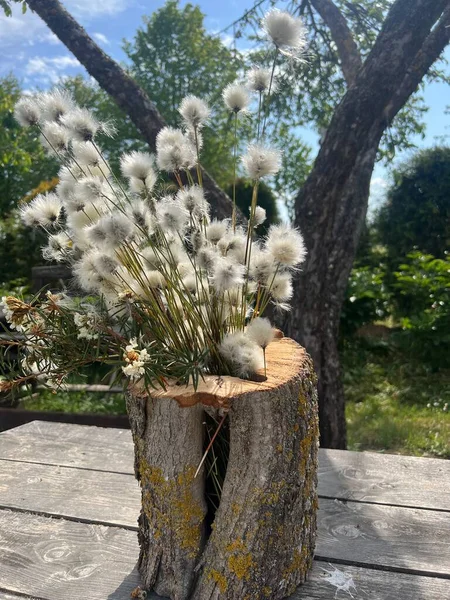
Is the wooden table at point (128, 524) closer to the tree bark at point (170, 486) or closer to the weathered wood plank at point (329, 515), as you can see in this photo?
the weathered wood plank at point (329, 515)

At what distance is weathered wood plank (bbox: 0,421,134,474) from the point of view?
2.09 metres

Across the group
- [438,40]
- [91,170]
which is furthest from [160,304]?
[438,40]

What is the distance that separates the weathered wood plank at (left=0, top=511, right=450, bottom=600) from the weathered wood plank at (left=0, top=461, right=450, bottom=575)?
0.19 ft

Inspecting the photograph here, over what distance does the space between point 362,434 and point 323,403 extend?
3.98 feet

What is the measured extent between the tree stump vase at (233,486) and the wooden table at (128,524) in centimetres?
15

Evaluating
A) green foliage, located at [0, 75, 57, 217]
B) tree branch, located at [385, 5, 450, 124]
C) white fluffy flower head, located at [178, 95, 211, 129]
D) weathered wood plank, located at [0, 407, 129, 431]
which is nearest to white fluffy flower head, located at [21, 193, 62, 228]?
white fluffy flower head, located at [178, 95, 211, 129]

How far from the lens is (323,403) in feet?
9.68

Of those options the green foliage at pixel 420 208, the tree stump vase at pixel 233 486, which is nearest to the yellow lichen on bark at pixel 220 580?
the tree stump vase at pixel 233 486

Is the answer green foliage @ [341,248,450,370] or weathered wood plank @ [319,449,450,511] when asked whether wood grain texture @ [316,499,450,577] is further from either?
green foliage @ [341,248,450,370]

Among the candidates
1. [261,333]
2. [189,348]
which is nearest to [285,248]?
[261,333]

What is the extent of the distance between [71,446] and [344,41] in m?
2.79

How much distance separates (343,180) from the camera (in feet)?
9.32

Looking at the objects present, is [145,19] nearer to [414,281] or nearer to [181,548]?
[414,281]

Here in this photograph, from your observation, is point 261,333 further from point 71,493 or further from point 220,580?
point 71,493
